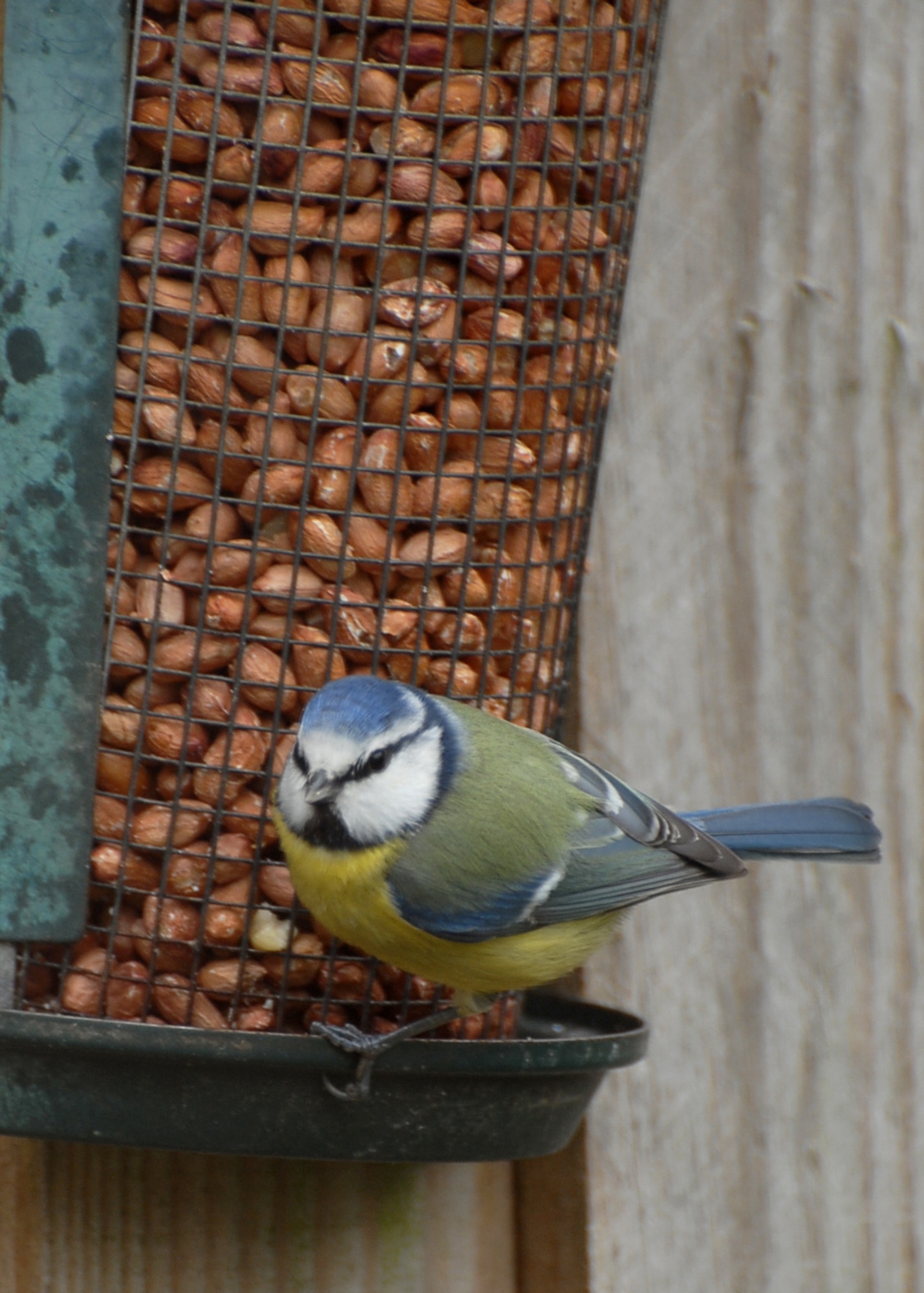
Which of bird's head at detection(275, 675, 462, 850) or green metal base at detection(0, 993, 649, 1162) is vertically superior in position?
bird's head at detection(275, 675, 462, 850)

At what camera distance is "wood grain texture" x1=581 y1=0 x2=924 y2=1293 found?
2.23 metres

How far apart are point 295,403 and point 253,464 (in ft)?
0.30

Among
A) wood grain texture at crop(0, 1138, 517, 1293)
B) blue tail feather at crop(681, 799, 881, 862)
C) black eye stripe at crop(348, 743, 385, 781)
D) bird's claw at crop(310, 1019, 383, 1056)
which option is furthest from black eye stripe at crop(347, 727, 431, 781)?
wood grain texture at crop(0, 1138, 517, 1293)

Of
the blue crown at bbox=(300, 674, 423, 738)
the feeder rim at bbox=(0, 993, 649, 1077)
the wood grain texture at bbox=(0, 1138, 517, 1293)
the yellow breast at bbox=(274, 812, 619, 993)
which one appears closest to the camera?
the feeder rim at bbox=(0, 993, 649, 1077)

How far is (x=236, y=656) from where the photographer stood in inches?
78.8

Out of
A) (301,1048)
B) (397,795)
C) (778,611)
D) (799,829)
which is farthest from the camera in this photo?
(778,611)

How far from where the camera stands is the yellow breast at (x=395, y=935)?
195cm

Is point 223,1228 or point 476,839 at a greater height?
point 476,839

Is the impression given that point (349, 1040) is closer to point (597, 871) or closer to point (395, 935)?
point (395, 935)

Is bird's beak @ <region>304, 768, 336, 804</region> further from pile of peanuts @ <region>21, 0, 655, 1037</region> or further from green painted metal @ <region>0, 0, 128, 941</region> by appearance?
green painted metal @ <region>0, 0, 128, 941</region>

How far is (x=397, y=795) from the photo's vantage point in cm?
205

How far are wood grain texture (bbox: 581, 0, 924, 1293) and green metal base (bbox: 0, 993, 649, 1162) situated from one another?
0.37 metres

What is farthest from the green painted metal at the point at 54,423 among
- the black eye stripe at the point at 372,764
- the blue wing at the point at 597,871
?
the blue wing at the point at 597,871

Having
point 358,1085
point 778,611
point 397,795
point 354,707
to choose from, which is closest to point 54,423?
point 354,707
